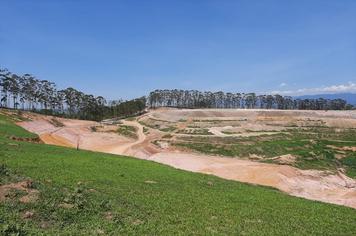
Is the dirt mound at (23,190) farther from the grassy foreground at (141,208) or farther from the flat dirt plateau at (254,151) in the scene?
the flat dirt plateau at (254,151)

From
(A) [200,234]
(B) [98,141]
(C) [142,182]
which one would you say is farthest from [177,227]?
(B) [98,141]

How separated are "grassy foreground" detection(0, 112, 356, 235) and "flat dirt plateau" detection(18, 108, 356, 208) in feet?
67.3

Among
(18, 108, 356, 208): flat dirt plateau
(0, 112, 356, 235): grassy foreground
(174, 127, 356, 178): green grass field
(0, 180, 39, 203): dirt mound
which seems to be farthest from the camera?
(174, 127, 356, 178): green grass field

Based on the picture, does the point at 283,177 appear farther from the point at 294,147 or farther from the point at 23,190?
the point at 23,190

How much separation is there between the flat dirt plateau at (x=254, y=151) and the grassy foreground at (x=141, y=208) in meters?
20.5

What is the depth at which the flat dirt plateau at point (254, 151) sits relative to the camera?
192 feet

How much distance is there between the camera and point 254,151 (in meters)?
86.4

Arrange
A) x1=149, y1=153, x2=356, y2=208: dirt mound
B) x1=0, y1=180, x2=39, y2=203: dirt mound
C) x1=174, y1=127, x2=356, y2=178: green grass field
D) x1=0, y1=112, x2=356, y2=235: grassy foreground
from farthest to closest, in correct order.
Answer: x1=174, y1=127, x2=356, y2=178: green grass field < x1=149, y1=153, x2=356, y2=208: dirt mound < x1=0, y1=180, x2=39, y2=203: dirt mound < x1=0, y1=112, x2=356, y2=235: grassy foreground

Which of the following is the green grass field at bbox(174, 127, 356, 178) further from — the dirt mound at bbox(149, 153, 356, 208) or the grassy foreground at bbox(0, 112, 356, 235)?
the grassy foreground at bbox(0, 112, 356, 235)

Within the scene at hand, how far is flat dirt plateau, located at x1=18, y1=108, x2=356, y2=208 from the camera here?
2306 inches

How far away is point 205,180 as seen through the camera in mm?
40156

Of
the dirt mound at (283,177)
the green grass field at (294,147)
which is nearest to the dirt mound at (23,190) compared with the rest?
the dirt mound at (283,177)

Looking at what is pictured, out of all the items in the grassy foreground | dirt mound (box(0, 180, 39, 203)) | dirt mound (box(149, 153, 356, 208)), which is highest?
dirt mound (box(0, 180, 39, 203))

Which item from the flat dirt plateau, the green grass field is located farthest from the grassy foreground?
the green grass field
